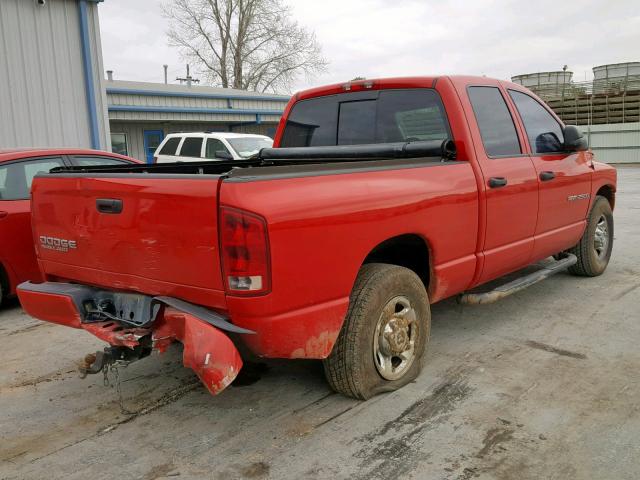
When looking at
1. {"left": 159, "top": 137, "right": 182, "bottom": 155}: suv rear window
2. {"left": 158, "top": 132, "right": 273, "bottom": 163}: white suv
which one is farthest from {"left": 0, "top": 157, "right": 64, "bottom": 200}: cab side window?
{"left": 159, "top": 137, "right": 182, "bottom": 155}: suv rear window

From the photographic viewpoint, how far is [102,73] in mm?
11727

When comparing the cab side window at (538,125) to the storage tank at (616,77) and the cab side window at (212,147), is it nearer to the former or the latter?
the cab side window at (212,147)

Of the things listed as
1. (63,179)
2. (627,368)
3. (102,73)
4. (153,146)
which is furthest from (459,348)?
(153,146)

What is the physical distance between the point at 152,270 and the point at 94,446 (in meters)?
0.99

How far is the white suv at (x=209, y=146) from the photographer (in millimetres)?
12703

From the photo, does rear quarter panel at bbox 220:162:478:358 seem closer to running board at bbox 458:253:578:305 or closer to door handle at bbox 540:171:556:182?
running board at bbox 458:253:578:305

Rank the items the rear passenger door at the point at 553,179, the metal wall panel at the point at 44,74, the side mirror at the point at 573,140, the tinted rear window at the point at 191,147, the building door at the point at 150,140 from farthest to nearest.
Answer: the building door at the point at 150,140 < the tinted rear window at the point at 191,147 < the metal wall panel at the point at 44,74 < the side mirror at the point at 573,140 < the rear passenger door at the point at 553,179

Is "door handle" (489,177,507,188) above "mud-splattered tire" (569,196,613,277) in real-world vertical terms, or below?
above

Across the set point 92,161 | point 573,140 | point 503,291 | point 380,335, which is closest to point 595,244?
point 573,140

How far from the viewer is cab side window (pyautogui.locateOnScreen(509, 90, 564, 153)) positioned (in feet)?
15.6

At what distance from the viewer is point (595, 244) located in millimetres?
6098

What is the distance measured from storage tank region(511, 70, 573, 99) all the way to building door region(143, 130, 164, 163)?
2200 cm

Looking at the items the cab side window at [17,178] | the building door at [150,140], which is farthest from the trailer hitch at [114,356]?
the building door at [150,140]

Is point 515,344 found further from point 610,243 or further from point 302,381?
point 610,243
